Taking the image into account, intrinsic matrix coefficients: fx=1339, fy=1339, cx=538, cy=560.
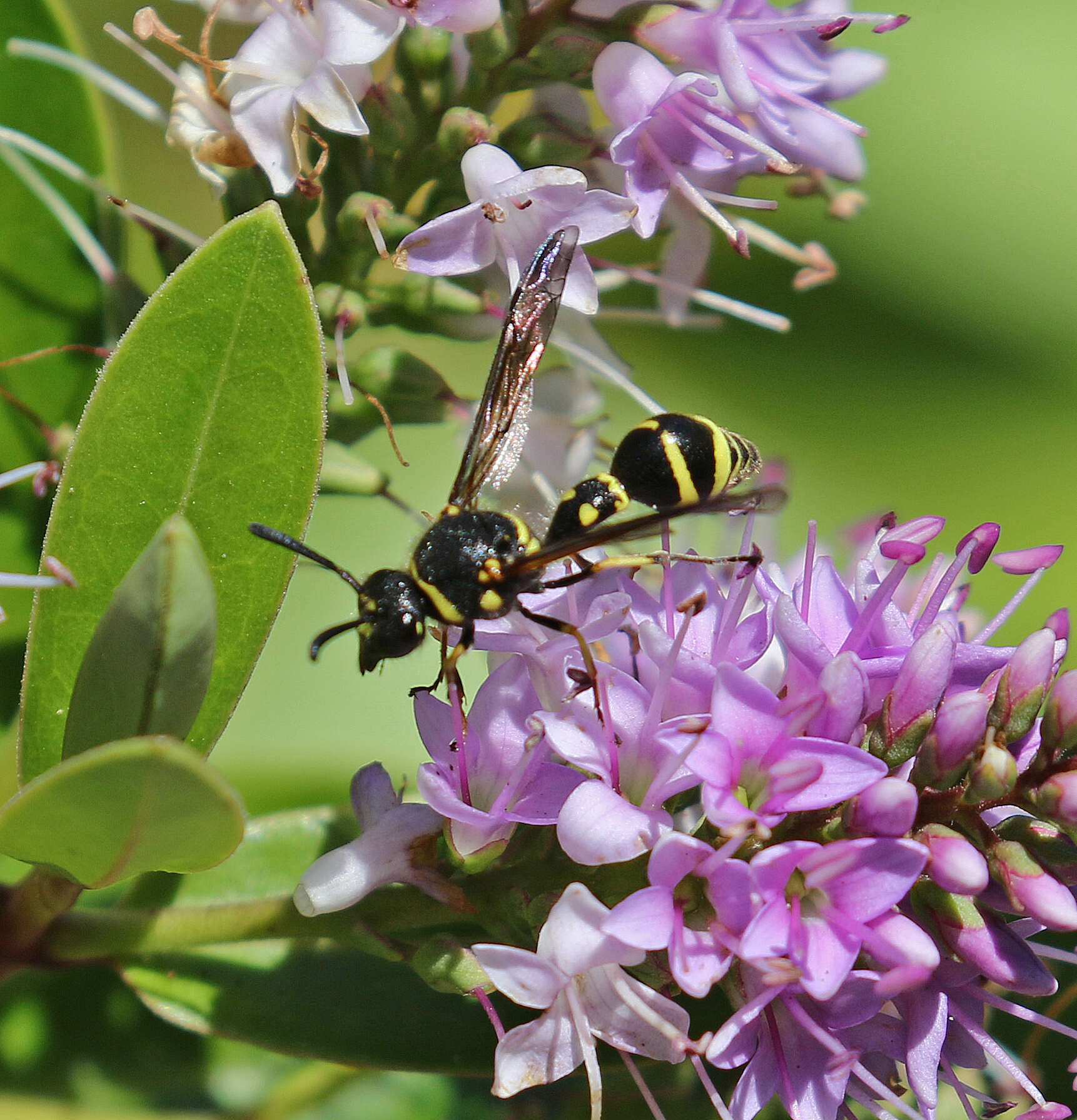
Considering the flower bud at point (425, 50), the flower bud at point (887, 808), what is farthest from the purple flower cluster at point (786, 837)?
the flower bud at point (425, 50)

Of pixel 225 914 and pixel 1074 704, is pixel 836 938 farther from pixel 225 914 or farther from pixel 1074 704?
pixel 225 914

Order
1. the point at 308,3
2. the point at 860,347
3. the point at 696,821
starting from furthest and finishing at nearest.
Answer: the point at 860,347 < the point at 308,3 < the point at 696,821

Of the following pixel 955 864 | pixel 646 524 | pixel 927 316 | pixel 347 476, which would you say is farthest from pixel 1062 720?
pixel 927 316

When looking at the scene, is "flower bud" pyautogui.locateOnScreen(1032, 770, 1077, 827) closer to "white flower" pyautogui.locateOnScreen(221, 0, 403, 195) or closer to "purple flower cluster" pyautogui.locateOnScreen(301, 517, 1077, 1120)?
"purple flower cluster" pyautogui.locateOnScreen(301, 517, 1077, 1120)

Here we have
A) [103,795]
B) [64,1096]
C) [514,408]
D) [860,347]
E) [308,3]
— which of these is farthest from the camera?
[860,347]

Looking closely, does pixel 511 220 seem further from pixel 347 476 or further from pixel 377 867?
pixel 377 867

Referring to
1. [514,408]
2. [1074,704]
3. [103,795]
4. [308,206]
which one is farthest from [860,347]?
[103,795]
